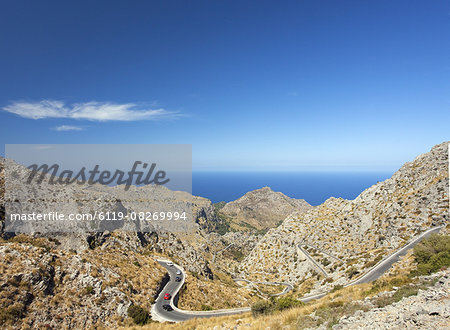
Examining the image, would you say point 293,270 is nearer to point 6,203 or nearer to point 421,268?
point 421,268

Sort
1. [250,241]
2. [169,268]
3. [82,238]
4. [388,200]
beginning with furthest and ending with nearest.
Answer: [250,241]
[388,200]
[169,268]
[82,238]

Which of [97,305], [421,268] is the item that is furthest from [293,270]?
[97,305]

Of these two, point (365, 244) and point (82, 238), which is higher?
point (82, 238)

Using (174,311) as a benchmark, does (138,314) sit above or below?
above

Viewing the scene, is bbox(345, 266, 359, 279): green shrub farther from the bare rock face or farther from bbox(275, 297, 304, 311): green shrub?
bbox(275, 297, 304, 311): green shrub

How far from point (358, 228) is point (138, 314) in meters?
59.5

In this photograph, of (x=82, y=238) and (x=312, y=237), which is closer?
(x=82, y=238)

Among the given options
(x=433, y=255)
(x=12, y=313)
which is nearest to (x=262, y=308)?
(x=433, y=255)

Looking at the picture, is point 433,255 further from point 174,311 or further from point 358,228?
point 358,228

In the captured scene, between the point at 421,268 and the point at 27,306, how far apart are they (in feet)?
127

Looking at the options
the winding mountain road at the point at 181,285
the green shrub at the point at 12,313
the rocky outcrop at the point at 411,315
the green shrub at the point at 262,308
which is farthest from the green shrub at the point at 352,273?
the green shrub at the point at 12,313

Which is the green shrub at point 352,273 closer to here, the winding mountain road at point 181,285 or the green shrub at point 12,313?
the winding mountain road at point 181,285

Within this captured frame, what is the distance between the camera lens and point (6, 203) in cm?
3434

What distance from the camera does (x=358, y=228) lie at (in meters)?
58.2
